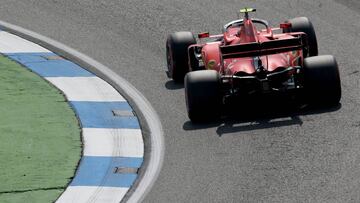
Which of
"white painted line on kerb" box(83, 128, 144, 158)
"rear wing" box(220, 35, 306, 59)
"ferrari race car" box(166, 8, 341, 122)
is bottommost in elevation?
"white painted line on kerb" box(83, 128, 144, 158)

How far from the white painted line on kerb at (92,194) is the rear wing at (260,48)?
119 inches

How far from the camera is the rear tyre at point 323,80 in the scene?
13.5 meters

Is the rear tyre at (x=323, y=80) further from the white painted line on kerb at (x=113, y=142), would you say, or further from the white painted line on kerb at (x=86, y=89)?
the white painted line on kerb at (x=86, y=89)

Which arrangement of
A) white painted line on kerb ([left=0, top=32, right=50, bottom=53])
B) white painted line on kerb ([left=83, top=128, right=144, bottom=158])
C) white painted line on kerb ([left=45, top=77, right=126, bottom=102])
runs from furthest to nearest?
white painted line on kerb ([left=0, top=32, right=50, bottom=53]) < white painted line on kerb ([left=45, top=77, right=126, bottom=102]) < white painted line on kerb ([left=83, top=128, right=144, bottom=158])

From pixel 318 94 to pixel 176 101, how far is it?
203cm

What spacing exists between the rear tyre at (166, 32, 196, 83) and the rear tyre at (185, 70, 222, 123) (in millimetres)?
1823

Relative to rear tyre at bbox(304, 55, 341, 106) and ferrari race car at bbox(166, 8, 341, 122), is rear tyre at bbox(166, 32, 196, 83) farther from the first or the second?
rear tyre at bbox(304, 55, 341, 106)

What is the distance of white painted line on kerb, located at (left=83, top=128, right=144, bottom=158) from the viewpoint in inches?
502

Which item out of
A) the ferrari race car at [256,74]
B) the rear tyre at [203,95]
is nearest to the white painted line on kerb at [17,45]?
the ferrari race car at [256,74]

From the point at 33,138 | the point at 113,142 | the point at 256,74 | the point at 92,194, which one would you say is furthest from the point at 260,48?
the point at 92,194

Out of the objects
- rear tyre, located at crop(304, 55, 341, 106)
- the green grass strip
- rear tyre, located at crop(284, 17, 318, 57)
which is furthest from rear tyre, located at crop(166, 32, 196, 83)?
rear tyre, located at crop(304, 55, 341, 106)

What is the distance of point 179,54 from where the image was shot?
50.4 feet

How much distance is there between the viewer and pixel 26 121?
45.2 feet

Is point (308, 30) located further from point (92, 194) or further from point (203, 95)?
point (92, 194)
